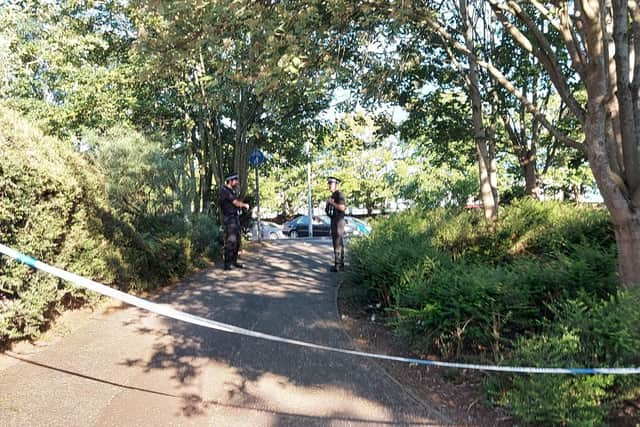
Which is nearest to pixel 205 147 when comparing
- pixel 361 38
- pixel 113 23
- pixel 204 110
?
pixel 204 110

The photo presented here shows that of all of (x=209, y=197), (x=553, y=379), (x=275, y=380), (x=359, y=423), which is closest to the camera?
(x=553, y=379)

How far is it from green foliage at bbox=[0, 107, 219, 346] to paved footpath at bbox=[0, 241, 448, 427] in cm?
45

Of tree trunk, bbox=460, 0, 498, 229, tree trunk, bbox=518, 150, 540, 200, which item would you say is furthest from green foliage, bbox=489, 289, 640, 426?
tree trunk, bbox=518, 150, 540, 200

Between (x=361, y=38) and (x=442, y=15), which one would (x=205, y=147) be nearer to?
(x=442, y=15)

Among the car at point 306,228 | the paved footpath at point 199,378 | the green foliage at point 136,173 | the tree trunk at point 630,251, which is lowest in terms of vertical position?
the paved footpath at point 199,378

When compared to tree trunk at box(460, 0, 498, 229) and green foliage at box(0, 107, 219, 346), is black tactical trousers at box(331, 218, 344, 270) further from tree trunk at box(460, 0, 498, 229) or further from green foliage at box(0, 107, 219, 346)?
green foliage at box(0, 107, 219, 346)

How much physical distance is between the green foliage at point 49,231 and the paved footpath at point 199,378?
17.8 inches

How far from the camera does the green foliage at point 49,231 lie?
13.6 feet

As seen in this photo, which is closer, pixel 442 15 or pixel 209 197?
pixel 442 15

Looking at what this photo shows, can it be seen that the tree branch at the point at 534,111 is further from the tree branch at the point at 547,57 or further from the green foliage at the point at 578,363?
the green foliage at the point at 578,363

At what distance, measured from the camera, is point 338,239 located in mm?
8625

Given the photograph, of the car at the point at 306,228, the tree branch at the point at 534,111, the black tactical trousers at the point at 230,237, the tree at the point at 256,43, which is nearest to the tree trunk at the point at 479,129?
the tree branch at the point at 534,111

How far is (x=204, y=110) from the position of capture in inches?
551

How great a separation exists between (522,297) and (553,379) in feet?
4.19
